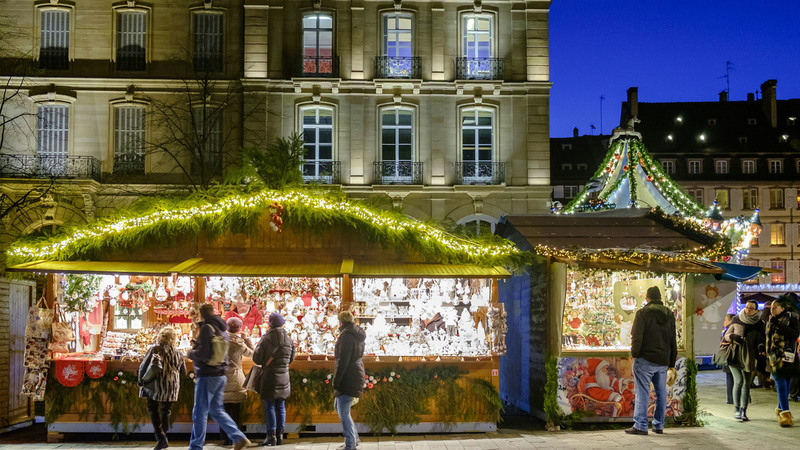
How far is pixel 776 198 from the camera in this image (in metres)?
51.0

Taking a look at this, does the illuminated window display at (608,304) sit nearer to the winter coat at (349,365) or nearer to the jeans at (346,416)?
the winter coat at (349,365)

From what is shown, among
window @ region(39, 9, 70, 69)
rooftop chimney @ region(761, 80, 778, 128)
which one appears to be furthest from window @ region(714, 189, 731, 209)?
window @ region(39, 9, 70, 69)

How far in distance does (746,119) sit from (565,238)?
47282 mm

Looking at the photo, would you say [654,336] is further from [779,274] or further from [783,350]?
[779,274]

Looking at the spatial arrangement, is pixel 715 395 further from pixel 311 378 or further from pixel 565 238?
pixel 311 378

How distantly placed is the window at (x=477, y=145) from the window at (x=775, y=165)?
34.4 m

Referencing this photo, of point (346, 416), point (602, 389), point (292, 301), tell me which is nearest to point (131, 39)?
point (292, 301)

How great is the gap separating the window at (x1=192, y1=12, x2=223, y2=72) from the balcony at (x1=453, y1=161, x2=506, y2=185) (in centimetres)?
836

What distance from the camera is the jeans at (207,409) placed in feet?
28.4

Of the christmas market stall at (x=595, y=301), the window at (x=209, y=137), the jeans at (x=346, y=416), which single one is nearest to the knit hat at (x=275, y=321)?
the jeans at (x=346, y=416)

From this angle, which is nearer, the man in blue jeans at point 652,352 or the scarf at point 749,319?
the man in blue jeans at point 652,352

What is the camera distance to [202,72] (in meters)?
24.2

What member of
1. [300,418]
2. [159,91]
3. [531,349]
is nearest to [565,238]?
[531,349]

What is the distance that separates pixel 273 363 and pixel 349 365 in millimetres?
1101
